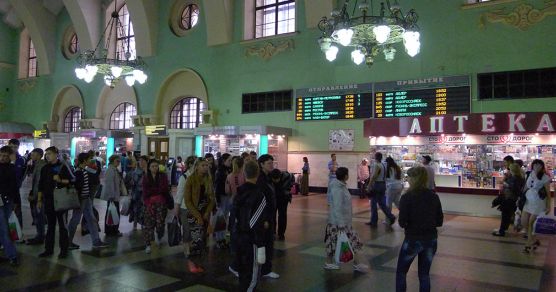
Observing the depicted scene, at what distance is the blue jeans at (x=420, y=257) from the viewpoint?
14.3 ft

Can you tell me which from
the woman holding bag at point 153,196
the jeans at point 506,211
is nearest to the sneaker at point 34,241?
the woman holding bag at point 153,196

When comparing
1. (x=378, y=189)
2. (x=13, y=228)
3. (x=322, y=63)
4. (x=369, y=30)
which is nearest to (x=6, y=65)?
(x=322, y=63)

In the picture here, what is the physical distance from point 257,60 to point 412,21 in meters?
10.3

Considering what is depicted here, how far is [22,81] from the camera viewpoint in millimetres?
29469

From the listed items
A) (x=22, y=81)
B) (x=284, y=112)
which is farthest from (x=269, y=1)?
(x=22, y=81)

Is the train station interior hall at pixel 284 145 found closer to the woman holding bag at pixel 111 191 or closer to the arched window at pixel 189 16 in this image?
the woman holding bag at pixel 111 191

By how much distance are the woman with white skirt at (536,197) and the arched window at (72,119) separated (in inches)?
1004

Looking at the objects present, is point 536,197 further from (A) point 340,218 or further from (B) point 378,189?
(A) point 340,218

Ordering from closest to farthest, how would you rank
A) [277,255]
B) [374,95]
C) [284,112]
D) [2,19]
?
[277,255] < [374,95] < [284,112] < [2,19]

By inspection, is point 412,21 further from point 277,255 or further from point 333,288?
point 333,288

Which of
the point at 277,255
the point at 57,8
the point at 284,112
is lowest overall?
the point at 277,255

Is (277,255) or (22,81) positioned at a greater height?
(22,81)

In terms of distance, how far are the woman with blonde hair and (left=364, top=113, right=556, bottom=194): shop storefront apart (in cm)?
789

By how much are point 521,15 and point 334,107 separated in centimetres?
687
